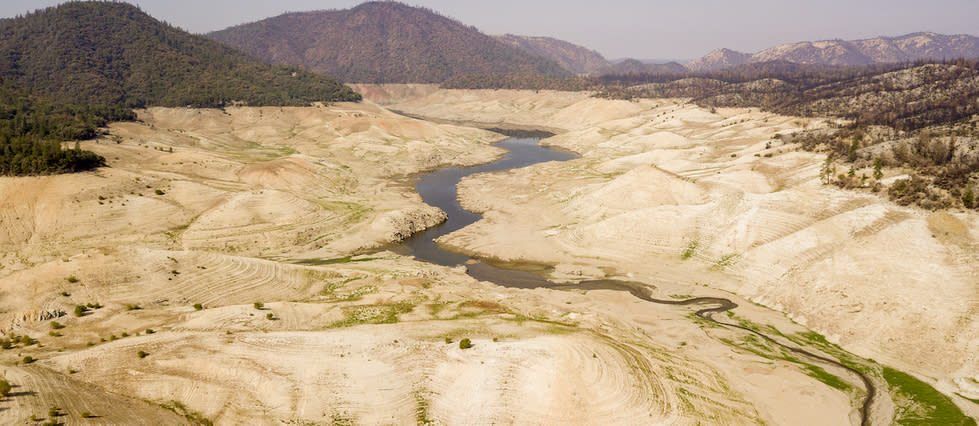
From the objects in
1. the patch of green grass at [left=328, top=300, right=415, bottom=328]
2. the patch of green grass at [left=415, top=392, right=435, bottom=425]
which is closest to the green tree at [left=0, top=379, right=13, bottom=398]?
the patch of green grass at [left=328, top=300, right=415, bottom=328]

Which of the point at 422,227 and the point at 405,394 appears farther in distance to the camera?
the point at 422,227

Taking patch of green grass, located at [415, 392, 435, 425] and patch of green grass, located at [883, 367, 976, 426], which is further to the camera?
patch of green grass, located at [883, 367, 976, 426]

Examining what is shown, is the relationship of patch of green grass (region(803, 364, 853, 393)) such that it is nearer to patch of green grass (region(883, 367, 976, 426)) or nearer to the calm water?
patch of green grass (region(883, 367, 976, 426))

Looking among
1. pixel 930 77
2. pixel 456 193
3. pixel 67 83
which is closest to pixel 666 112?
pixel 930 77

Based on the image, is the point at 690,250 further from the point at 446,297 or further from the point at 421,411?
the point at 421,411

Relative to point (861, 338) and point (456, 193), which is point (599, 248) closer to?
point (861, 338)

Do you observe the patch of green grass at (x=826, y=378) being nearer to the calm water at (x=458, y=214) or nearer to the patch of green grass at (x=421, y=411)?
the calm water at (x=458, y=214)

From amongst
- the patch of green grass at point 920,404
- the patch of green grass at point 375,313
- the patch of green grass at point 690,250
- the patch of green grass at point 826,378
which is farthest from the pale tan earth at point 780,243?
the patch of green grass at point 375,313
